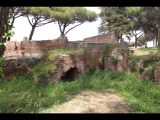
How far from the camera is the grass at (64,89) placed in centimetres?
836

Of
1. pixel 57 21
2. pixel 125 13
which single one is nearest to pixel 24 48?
pixel 57 21

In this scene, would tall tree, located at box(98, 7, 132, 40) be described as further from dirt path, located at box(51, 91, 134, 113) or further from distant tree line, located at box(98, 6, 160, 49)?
dirt path, located at box(51, 91, 134, 113)

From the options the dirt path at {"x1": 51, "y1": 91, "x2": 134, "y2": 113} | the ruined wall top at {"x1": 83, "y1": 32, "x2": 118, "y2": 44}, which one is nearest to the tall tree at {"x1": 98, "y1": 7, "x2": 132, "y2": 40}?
the ruined wall top at {"x1": 83, "y1": 32, "x2": 118, "y2": 44}

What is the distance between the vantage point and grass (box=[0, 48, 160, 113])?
836 cm

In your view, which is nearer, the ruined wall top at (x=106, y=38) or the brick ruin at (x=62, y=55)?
the brick ruin at (x=62, y=55)

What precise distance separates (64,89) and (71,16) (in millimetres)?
17452

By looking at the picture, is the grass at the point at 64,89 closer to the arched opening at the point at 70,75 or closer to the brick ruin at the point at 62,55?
the brick ruin at the point at 62,55

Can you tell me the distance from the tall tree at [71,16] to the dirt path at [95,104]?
17.4 meters

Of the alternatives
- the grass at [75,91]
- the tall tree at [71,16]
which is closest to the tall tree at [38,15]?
the tall tree at [71,16]

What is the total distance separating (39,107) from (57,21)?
20293 mm

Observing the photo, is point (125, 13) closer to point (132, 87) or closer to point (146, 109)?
point (132, 87)

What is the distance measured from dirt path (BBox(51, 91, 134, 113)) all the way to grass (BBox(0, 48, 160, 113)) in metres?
0.36

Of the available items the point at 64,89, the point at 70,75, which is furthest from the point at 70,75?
the point at 64,89

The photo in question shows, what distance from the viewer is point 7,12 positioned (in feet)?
20.7
